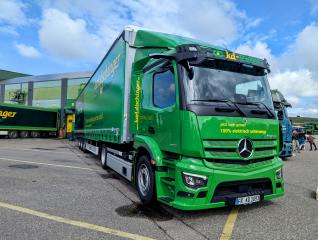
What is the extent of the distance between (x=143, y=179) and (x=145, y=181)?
0.12 m

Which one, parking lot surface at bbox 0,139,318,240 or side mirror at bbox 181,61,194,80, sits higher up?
side mirror at bbox 181,61,194,80

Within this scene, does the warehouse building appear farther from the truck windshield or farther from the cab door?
the truck windshield

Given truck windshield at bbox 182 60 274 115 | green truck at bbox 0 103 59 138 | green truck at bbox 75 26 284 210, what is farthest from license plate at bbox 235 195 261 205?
green truck at bbox 0 103 59 138

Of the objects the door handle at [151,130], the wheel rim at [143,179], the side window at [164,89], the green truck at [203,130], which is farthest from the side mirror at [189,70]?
the wheel rim at [143,179]

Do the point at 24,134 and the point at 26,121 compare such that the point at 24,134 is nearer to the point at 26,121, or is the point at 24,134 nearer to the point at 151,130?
the point at 26,121

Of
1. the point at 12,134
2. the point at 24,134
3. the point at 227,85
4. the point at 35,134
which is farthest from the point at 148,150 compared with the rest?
the point at 35,134

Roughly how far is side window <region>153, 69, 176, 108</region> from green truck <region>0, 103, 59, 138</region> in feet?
95.7

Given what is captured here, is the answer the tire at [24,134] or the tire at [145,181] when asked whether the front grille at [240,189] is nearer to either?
the tire at [145,181]

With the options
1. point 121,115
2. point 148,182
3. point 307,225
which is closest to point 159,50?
point 121,115

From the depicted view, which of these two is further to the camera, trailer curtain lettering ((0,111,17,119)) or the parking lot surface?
trailer curtain lettering ((0,111,17,119))

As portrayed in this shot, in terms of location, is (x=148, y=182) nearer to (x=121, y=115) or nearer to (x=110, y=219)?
(x=110, y=219)

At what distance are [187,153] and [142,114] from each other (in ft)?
6.01

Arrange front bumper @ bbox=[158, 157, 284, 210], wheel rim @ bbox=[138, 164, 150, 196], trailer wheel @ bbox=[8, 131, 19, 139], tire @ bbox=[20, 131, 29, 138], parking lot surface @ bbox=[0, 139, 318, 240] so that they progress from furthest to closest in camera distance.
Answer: tire @ bbox=[20, 131, 29, 138], trailer wheel @ bbox=[8, 131, 19, 139], wheel rim @ bbox=[138, 164, 150, 196], front bumper @ bbox=[158, 157, 284, 210], parking lot surface @ bbox=[0, 139, 318, 240]

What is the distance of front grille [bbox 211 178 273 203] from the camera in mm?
4988
